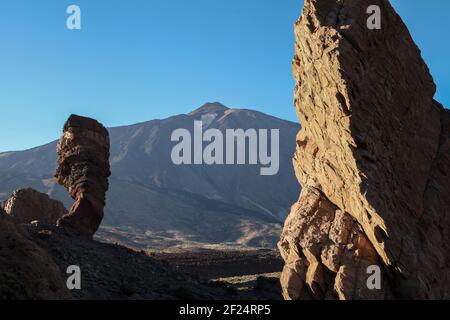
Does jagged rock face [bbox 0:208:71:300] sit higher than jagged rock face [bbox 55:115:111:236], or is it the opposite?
jagged rock face [bbox 55:115:111:236]

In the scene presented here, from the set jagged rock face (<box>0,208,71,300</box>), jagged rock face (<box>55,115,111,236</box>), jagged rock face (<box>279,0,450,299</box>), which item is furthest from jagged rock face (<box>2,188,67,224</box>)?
jagged rock face (<box>0,208,71,300</box>)

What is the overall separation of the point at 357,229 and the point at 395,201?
153 cm

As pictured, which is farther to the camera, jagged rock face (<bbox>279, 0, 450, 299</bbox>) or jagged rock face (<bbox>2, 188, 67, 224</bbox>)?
jagged rock face (<bbox>2, 188, 67, 224</bbox>)

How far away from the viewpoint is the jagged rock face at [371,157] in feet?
45.6

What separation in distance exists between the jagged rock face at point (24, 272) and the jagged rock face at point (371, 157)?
8131mm

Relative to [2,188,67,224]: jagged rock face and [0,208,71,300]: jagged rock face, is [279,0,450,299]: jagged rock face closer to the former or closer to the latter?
[0,208,71,300]: jagged rock face

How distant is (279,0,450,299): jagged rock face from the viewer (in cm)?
1390

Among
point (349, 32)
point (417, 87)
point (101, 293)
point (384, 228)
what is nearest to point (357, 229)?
point (384, 228)

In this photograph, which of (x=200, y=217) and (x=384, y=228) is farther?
(x=200, y=217)

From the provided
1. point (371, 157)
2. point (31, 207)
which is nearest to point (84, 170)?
point (31, 207)

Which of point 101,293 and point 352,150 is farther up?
point 352,150

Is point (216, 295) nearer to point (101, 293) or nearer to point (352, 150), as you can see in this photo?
point (101, 293)

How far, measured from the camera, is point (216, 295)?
27625mm

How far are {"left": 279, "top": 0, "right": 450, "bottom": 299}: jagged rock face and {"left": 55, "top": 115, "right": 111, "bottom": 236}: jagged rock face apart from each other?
16874mm
